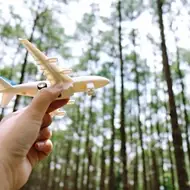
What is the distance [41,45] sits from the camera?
14.7m

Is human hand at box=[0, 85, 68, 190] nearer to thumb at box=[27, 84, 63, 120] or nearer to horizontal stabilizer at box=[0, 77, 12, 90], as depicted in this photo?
thumb at box=[27, 84, 63, 120]

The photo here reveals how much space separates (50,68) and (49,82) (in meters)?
0.14

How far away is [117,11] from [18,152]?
47.0 feet

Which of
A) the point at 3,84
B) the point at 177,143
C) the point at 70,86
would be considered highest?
the point at 177,143

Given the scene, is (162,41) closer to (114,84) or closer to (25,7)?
(25,7)

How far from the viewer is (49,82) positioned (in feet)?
6.48

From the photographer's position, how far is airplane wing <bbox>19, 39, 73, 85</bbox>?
197 cm

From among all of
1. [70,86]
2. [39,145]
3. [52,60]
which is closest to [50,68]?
[52,60]

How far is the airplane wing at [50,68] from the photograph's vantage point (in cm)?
197

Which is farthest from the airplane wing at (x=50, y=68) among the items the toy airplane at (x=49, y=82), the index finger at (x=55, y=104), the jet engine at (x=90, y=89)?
the index finger at (x=55, y=104)

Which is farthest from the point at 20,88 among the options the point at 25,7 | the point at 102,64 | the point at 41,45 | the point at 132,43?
the point at 102,64

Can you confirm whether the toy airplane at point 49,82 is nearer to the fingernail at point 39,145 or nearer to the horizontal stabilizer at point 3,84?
the horizontal stabilizer at point 3,84

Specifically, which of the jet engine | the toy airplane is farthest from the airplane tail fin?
the jet engine

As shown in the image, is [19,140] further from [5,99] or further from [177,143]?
[177,143]
